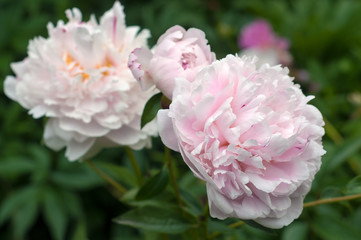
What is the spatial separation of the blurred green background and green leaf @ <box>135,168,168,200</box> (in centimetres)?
9

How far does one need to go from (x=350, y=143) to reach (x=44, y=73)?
613 mm

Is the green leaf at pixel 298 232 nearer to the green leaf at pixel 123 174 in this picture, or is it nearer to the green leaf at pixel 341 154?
the green leaf at pixel 341 154

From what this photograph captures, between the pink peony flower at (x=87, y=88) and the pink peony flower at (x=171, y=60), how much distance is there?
13 centimetres

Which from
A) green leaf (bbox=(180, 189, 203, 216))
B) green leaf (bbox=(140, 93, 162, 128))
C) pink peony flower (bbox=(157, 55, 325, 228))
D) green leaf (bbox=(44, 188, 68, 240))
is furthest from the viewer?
green leaf (bbox=(44, 188, 68, 240))

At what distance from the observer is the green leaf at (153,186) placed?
0.67m

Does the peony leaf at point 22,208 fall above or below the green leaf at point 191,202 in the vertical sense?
below

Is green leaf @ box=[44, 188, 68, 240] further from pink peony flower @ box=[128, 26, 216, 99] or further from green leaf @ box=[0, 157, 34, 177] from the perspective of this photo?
pink peony flower @ box=[128, 26, 216, 99]

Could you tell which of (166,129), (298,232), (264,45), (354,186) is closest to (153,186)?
(166,129)

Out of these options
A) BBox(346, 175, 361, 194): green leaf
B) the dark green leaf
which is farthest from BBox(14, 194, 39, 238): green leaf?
BBox(346, 175, 361, 194): green leaf

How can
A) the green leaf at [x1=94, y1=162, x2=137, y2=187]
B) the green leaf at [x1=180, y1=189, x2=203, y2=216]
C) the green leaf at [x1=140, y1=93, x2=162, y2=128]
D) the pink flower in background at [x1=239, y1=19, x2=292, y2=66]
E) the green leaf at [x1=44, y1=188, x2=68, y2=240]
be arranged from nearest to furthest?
the green leaf at [x1=140, y1=93, x2=162, y2=128] → the green leaf at [x1=180, y1=189, x2=203, y2=216] → the green leaf at [x1=94, y1=162, x2=137, y2=187] → the green leaf at [x1=44, y1=188, x2=68, y2=240] → the pink flower in background at [x1=239, y1=19, x2=292, y2=66]

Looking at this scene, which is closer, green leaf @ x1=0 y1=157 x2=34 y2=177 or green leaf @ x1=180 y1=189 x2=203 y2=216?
green leaf @ x1=180 y1=189 x2=203 y2=216

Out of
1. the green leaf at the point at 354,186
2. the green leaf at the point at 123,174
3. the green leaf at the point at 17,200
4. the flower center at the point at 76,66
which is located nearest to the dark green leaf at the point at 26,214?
the green leaf at the point at 17,200

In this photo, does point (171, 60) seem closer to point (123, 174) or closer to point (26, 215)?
point (123, 174)

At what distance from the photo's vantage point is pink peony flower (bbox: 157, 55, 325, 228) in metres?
0.51
